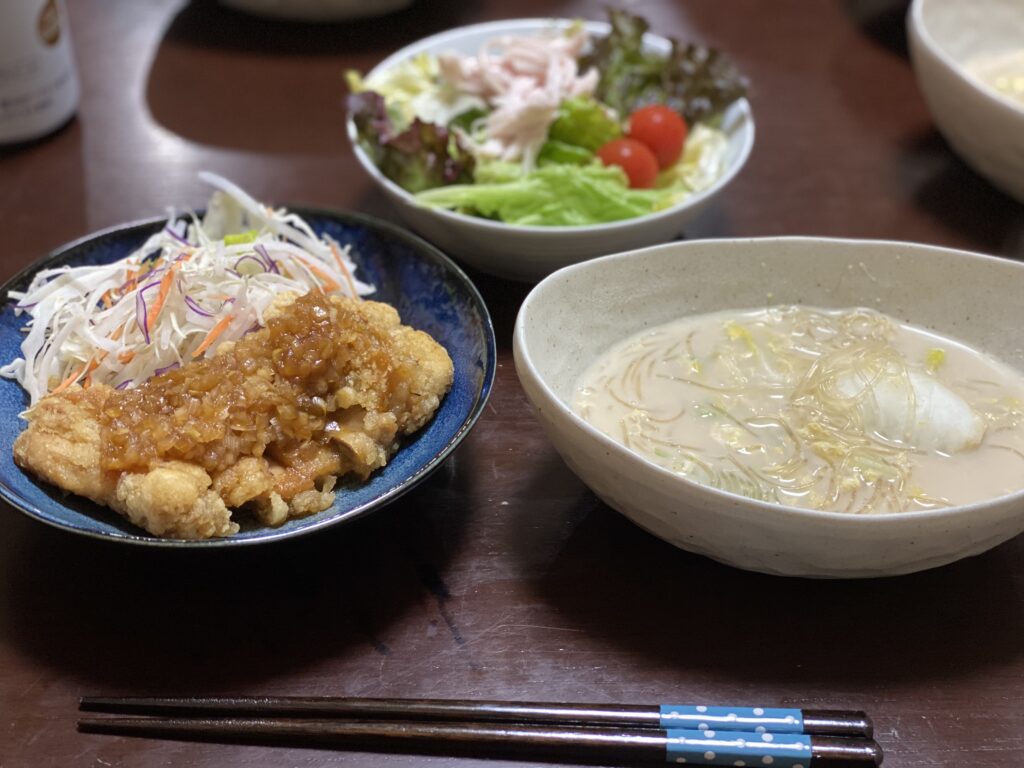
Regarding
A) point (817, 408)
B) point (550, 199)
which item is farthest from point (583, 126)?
point (817, 408)

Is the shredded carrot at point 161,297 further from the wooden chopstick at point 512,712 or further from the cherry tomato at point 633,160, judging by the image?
the cherry tomato at point 633,160

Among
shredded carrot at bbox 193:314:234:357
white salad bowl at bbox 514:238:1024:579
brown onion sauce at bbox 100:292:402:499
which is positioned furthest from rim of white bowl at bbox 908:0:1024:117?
shredded carrot at bbox 193:314:234:357

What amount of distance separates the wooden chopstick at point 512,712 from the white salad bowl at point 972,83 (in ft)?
5.86

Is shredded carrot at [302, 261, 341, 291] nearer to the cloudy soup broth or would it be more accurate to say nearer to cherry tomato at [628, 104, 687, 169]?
the cloudy soup broth

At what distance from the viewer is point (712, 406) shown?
5.78 feet

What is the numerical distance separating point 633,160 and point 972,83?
0.91 meters

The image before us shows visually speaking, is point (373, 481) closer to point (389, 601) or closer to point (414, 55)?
point (389, 601)

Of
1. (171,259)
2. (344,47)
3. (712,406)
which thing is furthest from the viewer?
(344,47)

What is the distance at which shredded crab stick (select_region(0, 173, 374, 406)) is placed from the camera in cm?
185

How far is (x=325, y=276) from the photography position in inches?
80.8

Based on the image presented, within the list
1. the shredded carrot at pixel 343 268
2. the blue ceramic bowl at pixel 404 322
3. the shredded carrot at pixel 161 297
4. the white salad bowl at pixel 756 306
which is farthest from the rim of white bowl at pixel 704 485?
the shredded carrot at pixel 161 297

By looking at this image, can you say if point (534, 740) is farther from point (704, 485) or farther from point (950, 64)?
point (950, 64)

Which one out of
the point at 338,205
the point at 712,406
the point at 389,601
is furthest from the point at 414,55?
the point at 389,601

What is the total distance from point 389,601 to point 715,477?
0.58 m
